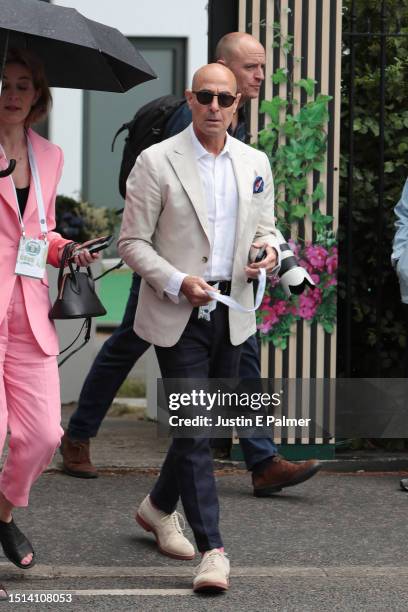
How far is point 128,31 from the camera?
40.3 ft

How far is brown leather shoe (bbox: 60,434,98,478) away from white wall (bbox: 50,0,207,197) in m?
5.65

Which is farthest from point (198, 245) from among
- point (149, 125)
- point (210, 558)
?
point (149, 125)

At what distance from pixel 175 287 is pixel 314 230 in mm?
2304

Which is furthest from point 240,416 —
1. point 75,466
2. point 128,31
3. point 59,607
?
point 128,31

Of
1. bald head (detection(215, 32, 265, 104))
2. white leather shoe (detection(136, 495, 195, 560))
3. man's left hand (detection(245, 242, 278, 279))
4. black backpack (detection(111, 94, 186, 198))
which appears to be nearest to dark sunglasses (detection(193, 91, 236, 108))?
man's left hand (detection(245, 242, 278, 279))

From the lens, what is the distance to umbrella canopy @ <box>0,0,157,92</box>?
4.70 meters

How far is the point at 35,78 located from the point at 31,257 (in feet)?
2.11

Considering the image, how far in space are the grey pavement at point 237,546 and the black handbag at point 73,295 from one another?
0.88 meters

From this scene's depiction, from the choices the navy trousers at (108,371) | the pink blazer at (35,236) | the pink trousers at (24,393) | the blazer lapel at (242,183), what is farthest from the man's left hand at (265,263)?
the navy trousers at (108,371)

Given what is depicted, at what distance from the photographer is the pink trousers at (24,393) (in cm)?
489

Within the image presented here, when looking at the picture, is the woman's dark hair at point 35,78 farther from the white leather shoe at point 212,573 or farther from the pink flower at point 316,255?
the pink flower at point 316,255

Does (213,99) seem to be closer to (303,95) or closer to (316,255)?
(303,95)

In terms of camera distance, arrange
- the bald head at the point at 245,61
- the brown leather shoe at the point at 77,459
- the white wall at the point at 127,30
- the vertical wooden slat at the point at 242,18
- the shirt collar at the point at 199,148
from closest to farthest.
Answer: the shirt collar at the point at 199,148 < the bald head at the point at 245,61 < the brown leather shoe at the point at 77,459 < the vertical wooden slat at the point at 242,18 < the white wall at the point at 127,30

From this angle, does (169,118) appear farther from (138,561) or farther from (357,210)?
(138,561)
